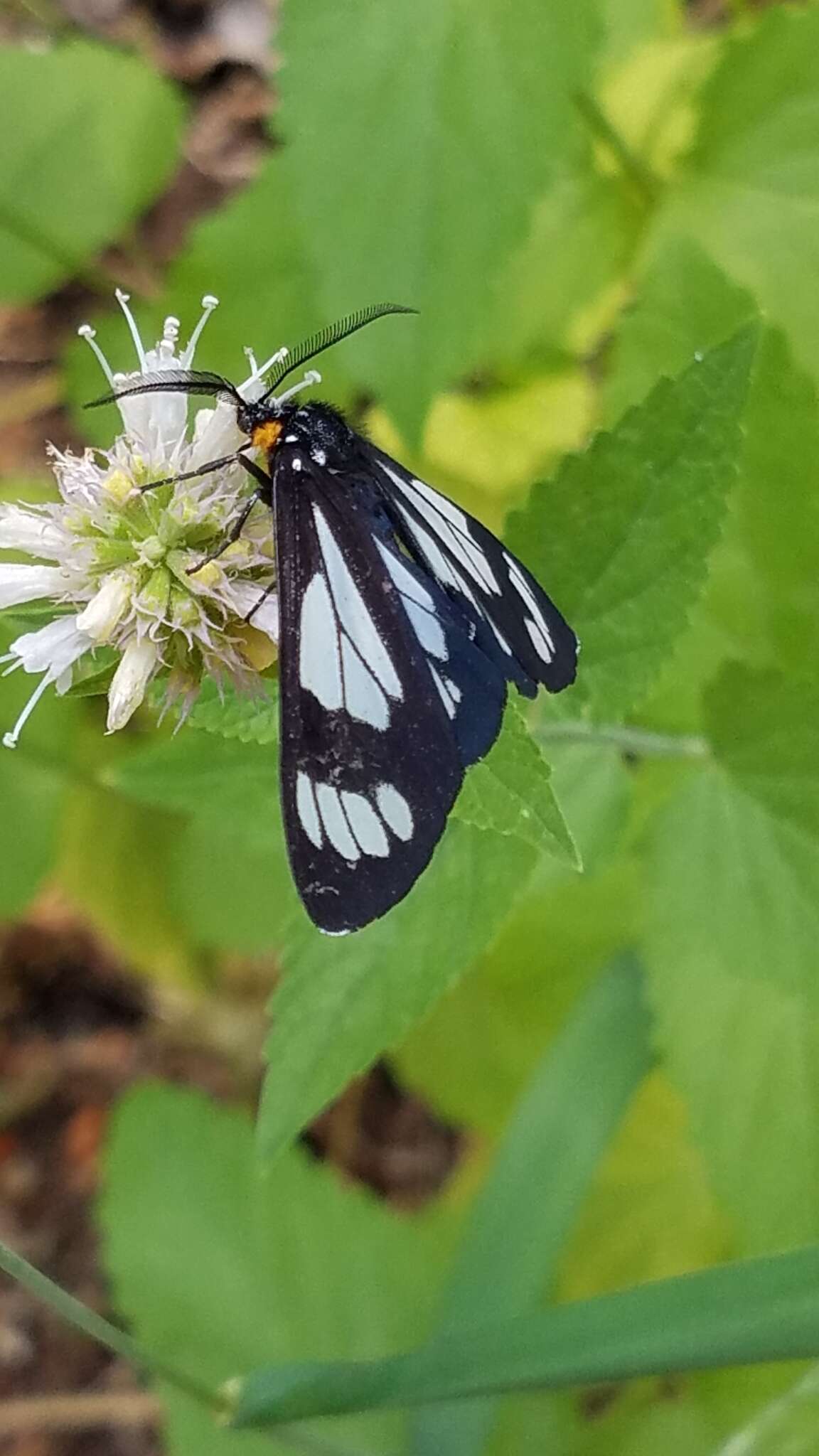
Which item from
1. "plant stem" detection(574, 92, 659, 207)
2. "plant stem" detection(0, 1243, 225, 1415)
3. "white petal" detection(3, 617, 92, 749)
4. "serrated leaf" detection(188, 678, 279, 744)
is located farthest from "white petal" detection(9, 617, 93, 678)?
"plant stem" detection(574, 92, 659, 207)

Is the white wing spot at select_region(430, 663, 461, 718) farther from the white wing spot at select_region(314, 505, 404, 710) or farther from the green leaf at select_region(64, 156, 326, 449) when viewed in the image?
the green leaf at select_region(64, 156, 326, 449)

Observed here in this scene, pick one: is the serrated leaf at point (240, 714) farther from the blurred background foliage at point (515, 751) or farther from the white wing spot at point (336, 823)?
the white wing spot at point (336, 823)

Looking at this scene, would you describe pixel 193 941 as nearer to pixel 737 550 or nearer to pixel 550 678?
pixel 737 550

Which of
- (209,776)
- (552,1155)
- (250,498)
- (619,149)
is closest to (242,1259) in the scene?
(552,1155)

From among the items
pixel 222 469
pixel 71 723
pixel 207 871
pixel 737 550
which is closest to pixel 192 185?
pixel 71 723

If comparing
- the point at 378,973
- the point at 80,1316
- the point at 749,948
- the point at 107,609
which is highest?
the point at 107,609

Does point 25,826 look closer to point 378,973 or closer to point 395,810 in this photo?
point 378,973

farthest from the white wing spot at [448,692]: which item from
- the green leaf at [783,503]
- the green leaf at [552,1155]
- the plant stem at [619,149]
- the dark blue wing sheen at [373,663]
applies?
the plant stem at [619,149]

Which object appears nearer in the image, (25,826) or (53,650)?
(53,650)
